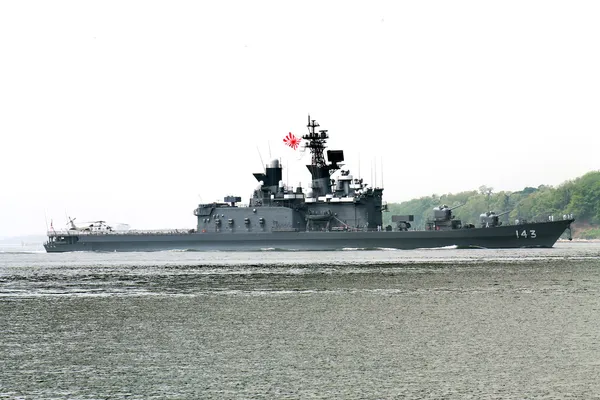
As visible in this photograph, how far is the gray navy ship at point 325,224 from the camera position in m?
90.5

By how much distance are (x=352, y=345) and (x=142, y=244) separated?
84.8m

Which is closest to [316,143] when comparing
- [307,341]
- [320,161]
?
[320,161]

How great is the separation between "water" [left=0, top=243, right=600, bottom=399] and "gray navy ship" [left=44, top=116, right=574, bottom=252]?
152 ft

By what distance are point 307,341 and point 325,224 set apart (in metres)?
69.9

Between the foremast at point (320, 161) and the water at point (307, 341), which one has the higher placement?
the foremast at point (320, 161)

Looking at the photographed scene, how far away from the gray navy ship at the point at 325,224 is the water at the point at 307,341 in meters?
→ 46.2

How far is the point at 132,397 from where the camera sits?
16516 millimetres

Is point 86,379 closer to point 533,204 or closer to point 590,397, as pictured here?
point 590,397

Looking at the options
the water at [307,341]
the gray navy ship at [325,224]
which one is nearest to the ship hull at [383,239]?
the gray navy ship at [325,224]

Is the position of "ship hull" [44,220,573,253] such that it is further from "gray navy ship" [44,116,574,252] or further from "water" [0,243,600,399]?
"water" [0,243,600,399]

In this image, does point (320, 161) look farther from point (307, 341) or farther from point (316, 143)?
point (307, 341)

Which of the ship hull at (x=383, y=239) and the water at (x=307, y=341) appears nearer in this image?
the water at (x=307, y=341)

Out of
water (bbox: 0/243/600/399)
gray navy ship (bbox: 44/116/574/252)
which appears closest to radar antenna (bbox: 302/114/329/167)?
gray navy ship (bbox: 44/116/574/252)

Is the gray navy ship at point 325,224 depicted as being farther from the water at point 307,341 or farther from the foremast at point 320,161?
the water at point 307,341
